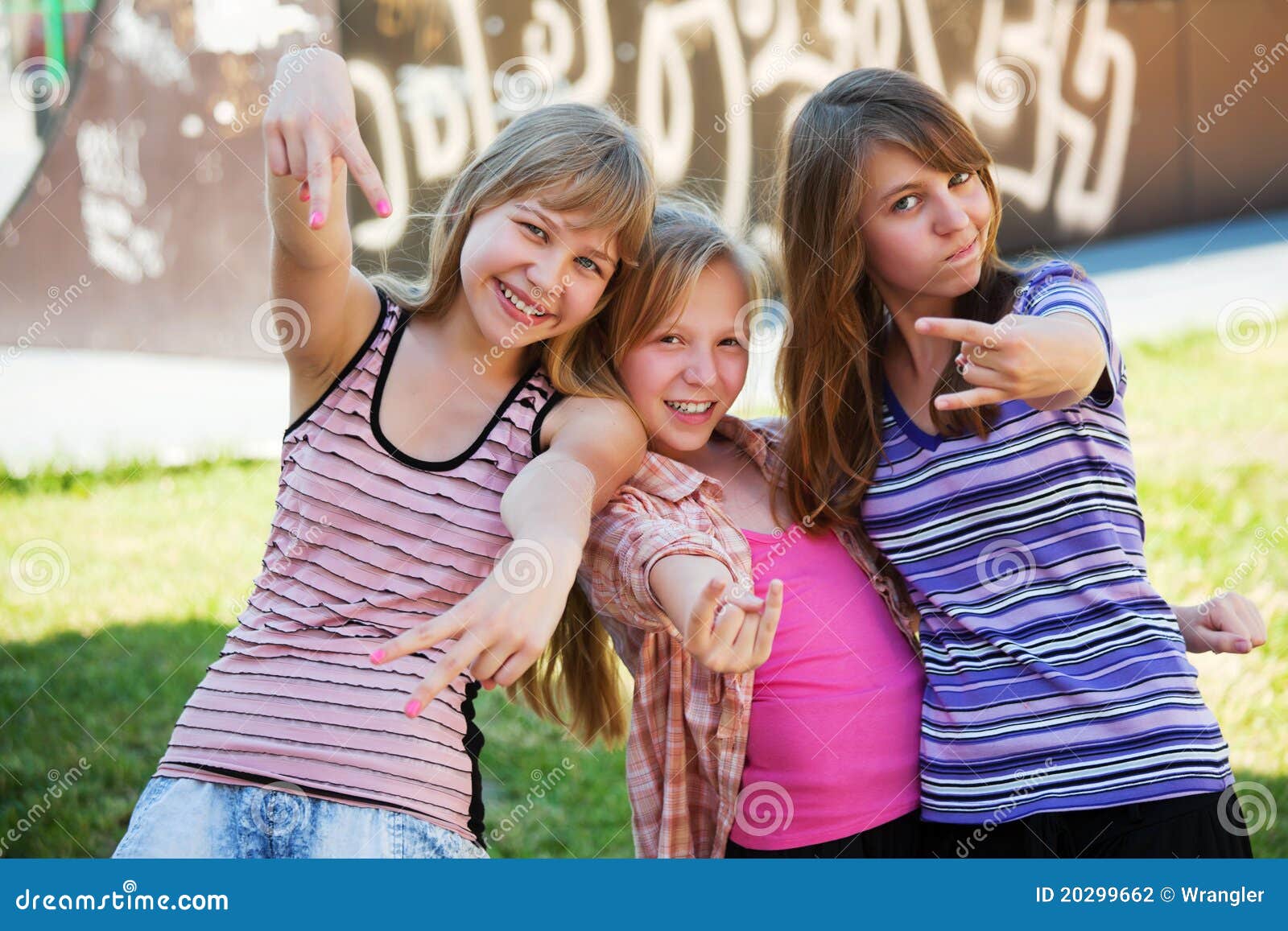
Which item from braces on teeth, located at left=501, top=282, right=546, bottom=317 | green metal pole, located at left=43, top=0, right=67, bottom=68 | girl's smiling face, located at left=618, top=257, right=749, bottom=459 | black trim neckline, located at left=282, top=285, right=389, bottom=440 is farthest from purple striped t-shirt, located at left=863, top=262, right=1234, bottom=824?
green metal pole, located at left=43, top=0, right=67, bottom=68

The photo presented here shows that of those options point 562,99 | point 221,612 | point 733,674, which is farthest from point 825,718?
point 562,99

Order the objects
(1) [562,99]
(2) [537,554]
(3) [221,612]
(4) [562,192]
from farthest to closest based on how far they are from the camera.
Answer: (1) [562,99] → (3) [221,612] → (4) [562,192] → (2) [537,554]

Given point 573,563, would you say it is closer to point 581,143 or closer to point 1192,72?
point 581,143

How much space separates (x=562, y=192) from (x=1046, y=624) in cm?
108

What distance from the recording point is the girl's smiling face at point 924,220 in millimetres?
2320

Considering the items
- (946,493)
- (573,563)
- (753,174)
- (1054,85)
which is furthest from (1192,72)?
(573,563)

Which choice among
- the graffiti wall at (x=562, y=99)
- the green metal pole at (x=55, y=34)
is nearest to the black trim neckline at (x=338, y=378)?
the graffiti wall at (x=562, y=99)

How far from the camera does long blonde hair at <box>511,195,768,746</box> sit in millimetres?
2391

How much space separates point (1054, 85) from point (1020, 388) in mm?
8990

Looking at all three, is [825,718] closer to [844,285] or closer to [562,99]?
[844,285]

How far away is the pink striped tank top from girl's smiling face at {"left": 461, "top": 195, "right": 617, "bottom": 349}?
13cm

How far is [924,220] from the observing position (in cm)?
234

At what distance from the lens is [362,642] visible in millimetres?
2078

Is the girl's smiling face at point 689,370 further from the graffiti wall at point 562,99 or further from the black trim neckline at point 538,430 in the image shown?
the graffiti wall at point 562,99
